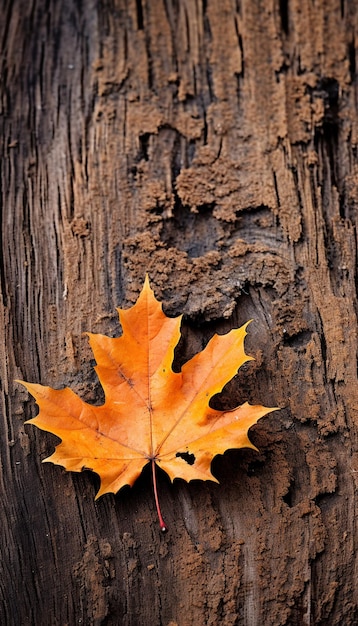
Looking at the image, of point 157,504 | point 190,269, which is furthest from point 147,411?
point 190,269

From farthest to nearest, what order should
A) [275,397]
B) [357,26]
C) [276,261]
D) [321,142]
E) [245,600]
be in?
[357,26], [321,142], [276,261], [275,397], [245,600]

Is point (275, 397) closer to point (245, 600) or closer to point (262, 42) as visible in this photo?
point (245, 600)

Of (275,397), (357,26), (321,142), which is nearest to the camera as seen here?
(275,397)

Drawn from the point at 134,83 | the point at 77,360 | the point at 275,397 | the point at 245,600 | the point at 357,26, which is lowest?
the point at 245,600

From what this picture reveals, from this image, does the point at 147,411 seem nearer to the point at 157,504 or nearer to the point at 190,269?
the point at 157,504

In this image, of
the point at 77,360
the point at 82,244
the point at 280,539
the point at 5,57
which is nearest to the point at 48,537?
the point at 77,360

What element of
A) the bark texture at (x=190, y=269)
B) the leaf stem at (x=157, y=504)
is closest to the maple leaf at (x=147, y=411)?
the leaf stem at (x=157, y=504)

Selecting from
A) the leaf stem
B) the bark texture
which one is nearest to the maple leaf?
the leaf stem
